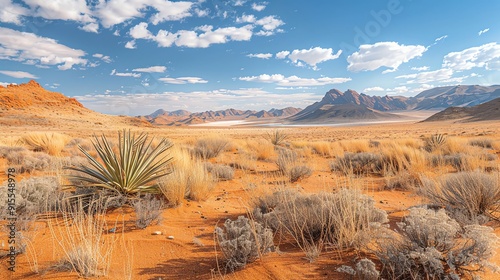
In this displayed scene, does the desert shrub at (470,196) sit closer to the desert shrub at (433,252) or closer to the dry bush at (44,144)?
the desert shrub at (433,252)

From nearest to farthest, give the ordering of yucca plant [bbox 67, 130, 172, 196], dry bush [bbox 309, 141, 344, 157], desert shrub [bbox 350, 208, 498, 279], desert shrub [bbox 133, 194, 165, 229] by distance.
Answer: desert shrub [bbox 350, 208, 498, 279], desert shrub [bbox 133, 194, 165, 229], yucca plant [bbox 67, 130, 172, 196], dry bush [bbox 309, 141, 344, 157]

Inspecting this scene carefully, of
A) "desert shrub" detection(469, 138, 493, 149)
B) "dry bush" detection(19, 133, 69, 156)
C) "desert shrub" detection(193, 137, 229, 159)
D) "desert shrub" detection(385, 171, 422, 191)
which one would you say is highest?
"dry bush" detection(19, 133, 69, 156)

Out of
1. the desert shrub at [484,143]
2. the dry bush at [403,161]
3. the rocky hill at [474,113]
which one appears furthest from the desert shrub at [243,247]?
the rocky hill at [474,113]

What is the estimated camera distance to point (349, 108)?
171625mm

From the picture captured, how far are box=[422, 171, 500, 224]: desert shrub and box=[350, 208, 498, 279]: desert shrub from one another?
4.01 feet

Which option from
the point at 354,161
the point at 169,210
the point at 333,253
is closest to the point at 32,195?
the point at 169,210

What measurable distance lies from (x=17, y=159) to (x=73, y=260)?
7.74 metres

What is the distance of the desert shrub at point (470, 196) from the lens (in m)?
3.73

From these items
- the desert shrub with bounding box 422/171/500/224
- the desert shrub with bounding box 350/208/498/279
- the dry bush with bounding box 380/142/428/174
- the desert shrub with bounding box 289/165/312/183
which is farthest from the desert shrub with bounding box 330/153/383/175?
the desert shrub with bounding box 350/208/498/279

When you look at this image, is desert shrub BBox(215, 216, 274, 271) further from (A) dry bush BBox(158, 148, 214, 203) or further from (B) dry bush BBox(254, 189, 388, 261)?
(A) dry bush BBox(158, 148, 214, 203)

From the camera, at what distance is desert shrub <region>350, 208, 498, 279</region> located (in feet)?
7.47

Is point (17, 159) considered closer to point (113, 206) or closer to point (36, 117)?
point (113, 206)

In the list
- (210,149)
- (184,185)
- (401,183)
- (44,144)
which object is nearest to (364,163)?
(401,183)

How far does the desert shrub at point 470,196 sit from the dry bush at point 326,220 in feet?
3.93
